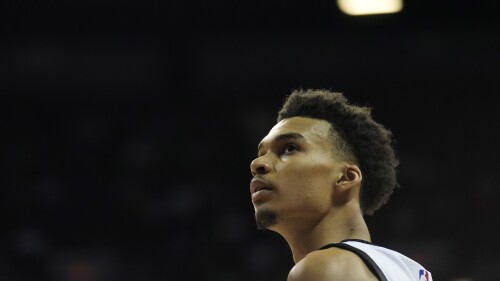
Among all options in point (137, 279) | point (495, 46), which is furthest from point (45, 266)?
point (495, 46)

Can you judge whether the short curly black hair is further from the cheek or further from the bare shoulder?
the bare shoulder

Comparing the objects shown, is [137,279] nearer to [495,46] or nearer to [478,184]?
[478,184]

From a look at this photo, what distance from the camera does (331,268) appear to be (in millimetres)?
2053

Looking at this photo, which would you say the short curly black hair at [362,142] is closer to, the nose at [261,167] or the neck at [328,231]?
the neck at [328,231]

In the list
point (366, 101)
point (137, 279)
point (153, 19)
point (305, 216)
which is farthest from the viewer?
point (153, 19)

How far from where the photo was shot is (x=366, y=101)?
250 inches

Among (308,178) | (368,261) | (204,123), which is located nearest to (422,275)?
(368,261)

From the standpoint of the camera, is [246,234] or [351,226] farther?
[246,234]

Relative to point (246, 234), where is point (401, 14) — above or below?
above

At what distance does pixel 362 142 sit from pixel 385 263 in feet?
2.03

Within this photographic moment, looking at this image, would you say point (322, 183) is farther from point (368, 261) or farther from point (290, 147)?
point (368, 261)

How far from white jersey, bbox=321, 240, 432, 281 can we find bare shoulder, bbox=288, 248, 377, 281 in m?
0.02

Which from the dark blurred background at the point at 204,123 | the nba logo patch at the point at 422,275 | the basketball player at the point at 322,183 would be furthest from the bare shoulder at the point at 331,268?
the dark blurred background at the point at 204,123

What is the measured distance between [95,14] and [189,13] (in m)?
0.78
